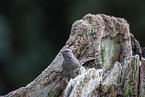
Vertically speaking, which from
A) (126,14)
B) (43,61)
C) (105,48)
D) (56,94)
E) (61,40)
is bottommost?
(56,94)

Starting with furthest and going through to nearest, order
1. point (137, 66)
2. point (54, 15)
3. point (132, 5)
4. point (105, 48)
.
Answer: point (54, 15), point (132, 5), point (105, 48), point (137, 66)

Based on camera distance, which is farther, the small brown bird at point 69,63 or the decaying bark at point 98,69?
the small brown bird at point 69,63

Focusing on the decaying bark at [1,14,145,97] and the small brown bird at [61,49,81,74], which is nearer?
the decaying bark at [1,14,145,97]

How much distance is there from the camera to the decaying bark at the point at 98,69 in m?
1.54

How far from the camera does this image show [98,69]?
73.7 inches

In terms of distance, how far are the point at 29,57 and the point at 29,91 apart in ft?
10.7

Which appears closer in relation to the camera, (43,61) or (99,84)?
(99,84)

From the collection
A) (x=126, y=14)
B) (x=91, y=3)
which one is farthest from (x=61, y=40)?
(x=126, y=14)

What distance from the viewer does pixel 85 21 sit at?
2355mm

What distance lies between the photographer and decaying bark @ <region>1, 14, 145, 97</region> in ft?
5.06

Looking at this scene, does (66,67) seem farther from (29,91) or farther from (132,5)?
(132,5)

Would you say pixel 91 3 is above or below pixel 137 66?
above

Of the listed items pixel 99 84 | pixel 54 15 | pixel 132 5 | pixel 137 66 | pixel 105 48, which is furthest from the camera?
pixel 54 15

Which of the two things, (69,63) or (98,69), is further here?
(98,69)
